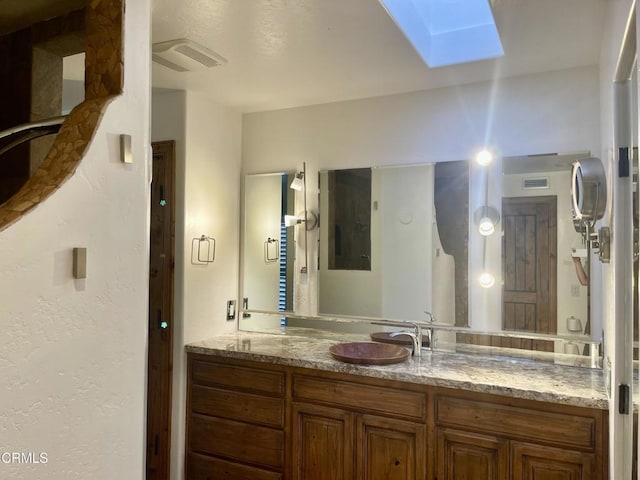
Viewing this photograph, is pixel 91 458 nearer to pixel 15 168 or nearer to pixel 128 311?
pixel 128 311

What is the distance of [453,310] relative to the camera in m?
2.66

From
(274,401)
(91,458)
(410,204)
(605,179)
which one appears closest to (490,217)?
(410,204)

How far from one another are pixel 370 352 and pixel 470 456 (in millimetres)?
754

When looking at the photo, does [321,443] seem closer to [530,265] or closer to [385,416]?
[385,416]

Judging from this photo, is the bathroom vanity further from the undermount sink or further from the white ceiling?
the white ceiling

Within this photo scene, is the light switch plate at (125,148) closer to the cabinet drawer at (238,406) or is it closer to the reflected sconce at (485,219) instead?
the cabinet drawer at (238,406)

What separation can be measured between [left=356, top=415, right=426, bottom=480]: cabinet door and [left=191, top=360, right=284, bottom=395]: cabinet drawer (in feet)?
1.70

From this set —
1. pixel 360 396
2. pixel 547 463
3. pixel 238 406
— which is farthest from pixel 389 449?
pixel 238 406

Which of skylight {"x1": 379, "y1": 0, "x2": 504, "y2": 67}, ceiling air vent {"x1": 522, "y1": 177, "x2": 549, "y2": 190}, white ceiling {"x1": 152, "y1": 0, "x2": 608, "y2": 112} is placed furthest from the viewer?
ceiling air vent {"x1": 522, "y1": 177, "x2": 549, "y2": 190}

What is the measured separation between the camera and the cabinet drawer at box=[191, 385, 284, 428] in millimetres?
2550

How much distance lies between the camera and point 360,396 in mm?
2318

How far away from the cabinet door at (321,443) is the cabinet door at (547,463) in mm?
779

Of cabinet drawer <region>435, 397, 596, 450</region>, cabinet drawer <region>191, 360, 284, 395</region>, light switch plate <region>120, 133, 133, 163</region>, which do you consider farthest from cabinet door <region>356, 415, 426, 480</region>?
light switch plate <region>120, 133, 133, 163</region>

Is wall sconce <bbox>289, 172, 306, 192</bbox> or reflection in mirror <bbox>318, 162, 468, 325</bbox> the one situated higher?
wall sconce <bbox>289, 172, 306, 192</bbox>
